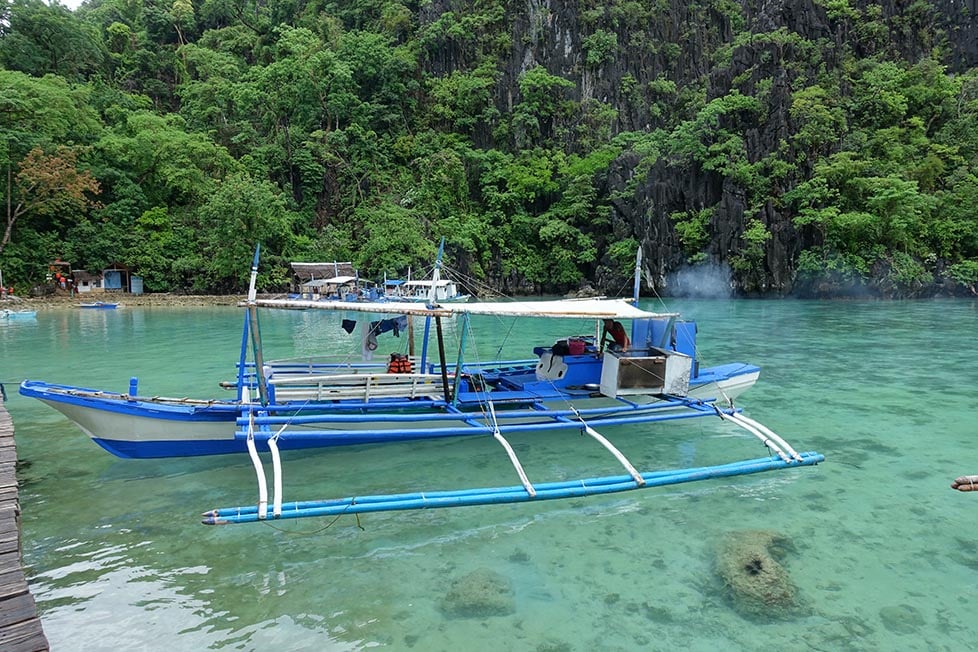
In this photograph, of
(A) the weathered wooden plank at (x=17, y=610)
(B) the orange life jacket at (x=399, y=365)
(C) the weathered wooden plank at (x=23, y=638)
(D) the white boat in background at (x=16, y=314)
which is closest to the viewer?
(C) the weathered wooden plank at (x=23, y=638)

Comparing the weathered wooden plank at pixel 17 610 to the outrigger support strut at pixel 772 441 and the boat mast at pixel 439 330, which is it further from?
the outrigger support strut at pixel 772 441

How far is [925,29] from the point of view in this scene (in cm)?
5728

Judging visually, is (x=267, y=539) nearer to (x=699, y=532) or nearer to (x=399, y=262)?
(x=699, y=532)

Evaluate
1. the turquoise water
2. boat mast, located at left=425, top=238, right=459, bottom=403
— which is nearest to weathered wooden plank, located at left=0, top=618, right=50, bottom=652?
the turquoise water

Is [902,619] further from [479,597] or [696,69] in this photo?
[696,69]

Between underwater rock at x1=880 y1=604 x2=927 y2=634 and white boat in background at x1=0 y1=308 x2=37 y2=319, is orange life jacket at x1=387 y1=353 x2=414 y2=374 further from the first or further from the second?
white boat in background at x1=0 y1=308 x2=37 y2=319

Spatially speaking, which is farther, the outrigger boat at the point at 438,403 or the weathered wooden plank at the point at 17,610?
the outrigger boat at the point at 438,403

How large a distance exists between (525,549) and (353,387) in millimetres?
4364

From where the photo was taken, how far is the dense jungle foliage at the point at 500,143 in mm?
43656

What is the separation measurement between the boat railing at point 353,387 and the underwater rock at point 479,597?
168 inches

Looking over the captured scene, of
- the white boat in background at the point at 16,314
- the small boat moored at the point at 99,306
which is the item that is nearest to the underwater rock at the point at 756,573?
the white boat in background at the point at 16,314

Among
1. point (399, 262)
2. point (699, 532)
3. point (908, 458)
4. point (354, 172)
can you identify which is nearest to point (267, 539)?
point (699, 532)

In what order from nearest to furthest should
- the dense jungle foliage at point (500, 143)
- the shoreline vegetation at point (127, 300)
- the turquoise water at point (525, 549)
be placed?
the turquoise water at point (525, 549), the shoreline vegetation at point (127, 300), the dense jungle foliage at point (500, 143)

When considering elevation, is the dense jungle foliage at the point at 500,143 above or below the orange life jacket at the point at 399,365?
above
